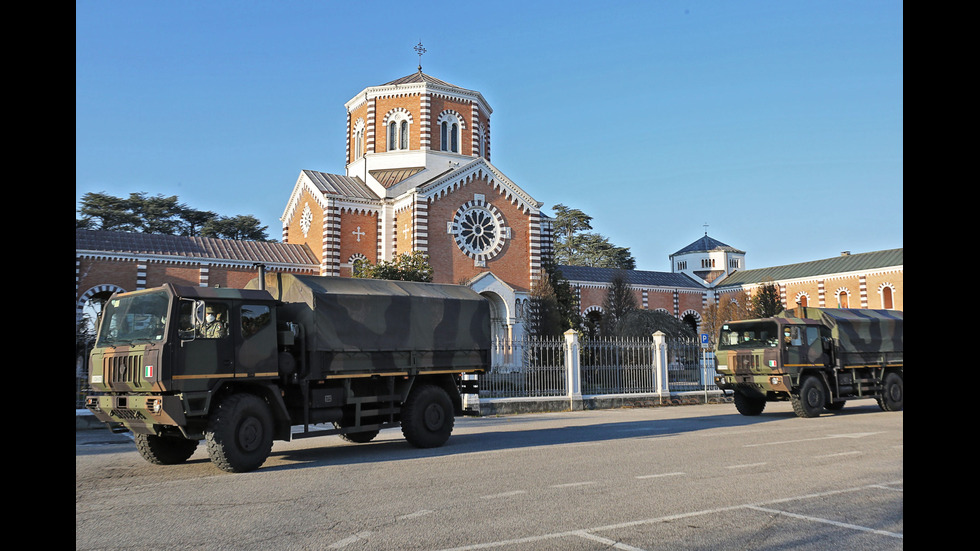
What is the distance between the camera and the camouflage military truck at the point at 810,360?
17.4 m

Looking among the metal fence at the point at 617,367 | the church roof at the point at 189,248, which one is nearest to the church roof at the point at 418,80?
the church roof at the point at 189,248

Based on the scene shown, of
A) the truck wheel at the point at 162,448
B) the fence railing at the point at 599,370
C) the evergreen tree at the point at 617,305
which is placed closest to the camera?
the truck wheel at the point at 162,448

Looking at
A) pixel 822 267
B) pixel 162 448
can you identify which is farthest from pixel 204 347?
pixel 822 267

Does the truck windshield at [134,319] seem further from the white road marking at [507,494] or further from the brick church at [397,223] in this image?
the brick church at [397,223]

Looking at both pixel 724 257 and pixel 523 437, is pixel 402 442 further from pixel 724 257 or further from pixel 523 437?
pixel 724 257

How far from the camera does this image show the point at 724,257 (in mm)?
81312

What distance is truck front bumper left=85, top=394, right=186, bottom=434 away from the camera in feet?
30.4

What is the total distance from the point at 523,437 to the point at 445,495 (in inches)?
250

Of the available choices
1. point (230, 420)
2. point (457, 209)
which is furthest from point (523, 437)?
point (457, 209)

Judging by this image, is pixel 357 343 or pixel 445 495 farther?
pixel 357 343

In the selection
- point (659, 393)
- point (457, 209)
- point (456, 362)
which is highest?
point (457, 209)

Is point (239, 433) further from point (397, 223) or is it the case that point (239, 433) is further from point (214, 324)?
point (397, 223)

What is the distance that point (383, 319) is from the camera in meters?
11.9

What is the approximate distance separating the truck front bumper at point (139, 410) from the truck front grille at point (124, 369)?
0.69 feet
